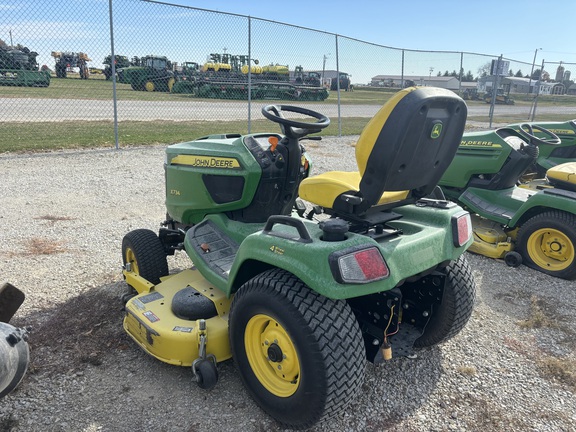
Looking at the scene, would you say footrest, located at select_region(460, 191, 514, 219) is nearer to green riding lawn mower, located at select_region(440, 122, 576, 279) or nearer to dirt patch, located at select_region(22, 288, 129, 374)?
green riding lawn mower, located at select_region(440, 122, 576, 279)

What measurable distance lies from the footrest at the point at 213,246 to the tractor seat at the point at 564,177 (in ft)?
10.5

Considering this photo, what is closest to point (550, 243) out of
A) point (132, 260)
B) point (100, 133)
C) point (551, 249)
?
point (551, 249)

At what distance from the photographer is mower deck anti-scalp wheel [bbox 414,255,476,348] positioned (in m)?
2.67

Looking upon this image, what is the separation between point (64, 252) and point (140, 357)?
189 centimetres

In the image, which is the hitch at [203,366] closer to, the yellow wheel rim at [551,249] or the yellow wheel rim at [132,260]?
the yellow wheel rim at [132,260]

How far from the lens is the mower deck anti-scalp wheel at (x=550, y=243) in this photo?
4094 millimetres

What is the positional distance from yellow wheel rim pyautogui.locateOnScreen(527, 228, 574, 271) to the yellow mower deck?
3091 mm

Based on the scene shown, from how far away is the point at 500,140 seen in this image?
5.01m

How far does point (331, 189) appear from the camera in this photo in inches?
96.7

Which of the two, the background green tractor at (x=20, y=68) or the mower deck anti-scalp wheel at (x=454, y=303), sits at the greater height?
the background green tractor at (x=20, y=68)

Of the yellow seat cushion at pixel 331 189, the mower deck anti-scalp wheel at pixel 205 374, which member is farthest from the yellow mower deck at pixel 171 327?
the yellow seat cushion at pixel 331 189

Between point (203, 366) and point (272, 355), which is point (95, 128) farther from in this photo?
point (272, 355)

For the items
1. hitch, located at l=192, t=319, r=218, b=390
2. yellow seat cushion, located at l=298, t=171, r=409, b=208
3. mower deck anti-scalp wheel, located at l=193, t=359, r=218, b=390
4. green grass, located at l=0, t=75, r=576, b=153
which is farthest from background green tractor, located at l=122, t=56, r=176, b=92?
mower deck anti-scalp wheel, located at l=193, t=359, r=218, b=390

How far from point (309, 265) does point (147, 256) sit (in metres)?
1.64
